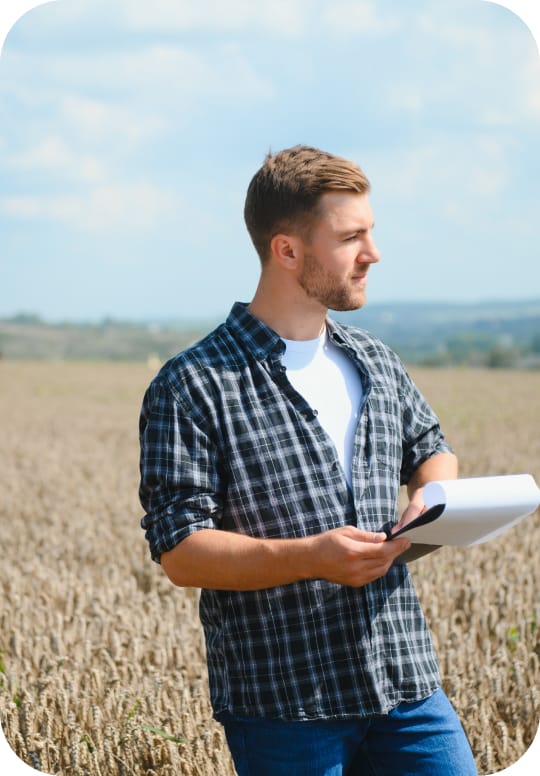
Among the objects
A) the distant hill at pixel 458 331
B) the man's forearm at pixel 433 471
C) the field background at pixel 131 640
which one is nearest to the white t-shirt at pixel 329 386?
the man's forearm at pixel 433 471

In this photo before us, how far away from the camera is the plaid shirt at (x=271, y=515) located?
7.11 ft

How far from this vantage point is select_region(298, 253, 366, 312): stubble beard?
2256mm

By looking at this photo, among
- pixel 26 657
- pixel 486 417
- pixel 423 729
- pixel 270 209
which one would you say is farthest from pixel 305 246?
pixel 486 417

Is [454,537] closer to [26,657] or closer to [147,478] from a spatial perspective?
[147,478]

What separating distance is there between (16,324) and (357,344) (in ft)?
132

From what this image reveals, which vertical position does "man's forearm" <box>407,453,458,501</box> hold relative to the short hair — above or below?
below

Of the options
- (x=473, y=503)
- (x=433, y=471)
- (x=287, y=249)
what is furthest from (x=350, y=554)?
(x=287, y=249)

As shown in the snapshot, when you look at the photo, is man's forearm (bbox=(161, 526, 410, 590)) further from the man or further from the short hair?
the short hair

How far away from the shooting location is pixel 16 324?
41281 mm

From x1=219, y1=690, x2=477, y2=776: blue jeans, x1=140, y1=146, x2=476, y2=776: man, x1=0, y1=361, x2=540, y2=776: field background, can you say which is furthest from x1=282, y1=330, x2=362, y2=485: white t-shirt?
x1=0, y1=361, x2=540, y2=776: field background

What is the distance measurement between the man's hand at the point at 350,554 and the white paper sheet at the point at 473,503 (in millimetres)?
65

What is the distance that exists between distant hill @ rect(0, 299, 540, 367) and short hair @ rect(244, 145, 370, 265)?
91.3 feet

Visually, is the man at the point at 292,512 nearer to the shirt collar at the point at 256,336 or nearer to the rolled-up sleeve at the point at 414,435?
the shirt collar at the point at 256,336

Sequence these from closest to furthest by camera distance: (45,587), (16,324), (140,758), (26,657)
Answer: (140,758)
(26,657)
(45,587)
(16,324)
